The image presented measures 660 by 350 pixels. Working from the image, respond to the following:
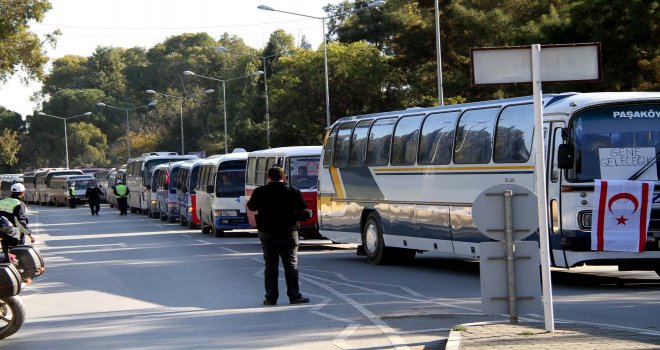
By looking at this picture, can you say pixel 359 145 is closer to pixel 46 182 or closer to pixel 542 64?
pixel 542 64

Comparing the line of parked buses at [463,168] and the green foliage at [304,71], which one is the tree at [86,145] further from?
the line of parked buses at [463,168]

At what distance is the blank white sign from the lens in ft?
35.0

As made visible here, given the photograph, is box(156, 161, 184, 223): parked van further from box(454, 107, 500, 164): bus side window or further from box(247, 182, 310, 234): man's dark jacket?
box(247, 182, 310, 234): man's dark jacket

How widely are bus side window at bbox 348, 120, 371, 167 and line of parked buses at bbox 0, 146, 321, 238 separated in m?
4.12

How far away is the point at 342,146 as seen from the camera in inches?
939

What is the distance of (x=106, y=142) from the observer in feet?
431

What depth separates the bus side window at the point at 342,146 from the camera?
77.5ft

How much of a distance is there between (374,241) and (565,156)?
699 centimetres

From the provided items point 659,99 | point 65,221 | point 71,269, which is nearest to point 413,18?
point 65,221

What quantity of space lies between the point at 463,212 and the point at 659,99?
372cm

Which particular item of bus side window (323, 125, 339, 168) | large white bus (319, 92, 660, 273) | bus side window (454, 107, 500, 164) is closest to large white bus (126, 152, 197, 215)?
bus side window (323, 125, 339, 168)

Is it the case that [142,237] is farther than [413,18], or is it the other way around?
[413,18]

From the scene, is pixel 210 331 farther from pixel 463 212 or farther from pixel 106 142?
→ pixel 106 142

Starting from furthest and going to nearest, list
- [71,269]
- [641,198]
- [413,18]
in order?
[413,18], [71,269], [641,198]
